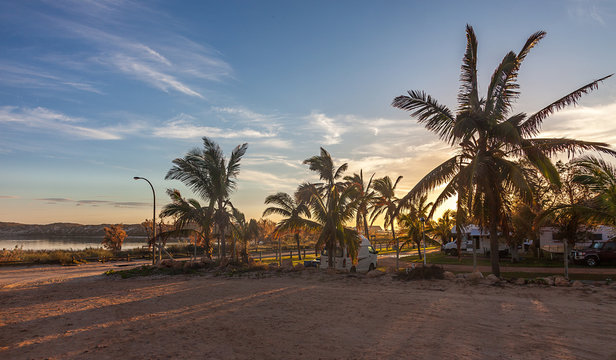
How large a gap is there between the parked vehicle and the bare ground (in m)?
11.6

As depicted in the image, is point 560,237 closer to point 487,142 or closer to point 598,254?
point 598,254

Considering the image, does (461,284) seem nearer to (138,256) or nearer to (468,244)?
(468,244)

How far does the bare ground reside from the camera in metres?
6.49

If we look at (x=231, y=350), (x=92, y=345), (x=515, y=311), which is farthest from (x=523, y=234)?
(x=92, y=345)

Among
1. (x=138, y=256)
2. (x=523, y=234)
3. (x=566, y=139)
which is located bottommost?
(x=138, y=256)

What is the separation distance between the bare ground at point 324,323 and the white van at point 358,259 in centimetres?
529

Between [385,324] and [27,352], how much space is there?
7.55 metres

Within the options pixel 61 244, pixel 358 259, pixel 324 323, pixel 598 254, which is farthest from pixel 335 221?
pixel 61 244

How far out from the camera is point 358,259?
20.2 meters

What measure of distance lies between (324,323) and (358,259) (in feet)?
39.5

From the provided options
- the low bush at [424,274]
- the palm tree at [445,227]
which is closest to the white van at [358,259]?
the low bush at [424,274]

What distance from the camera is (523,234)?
24.2m

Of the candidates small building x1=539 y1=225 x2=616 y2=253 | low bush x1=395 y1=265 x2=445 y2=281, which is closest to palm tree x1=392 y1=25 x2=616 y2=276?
low bush x1=395 y1=265 x2=445 y2=281

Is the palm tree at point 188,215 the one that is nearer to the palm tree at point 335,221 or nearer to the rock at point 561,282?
the palm tree at point 335,221
